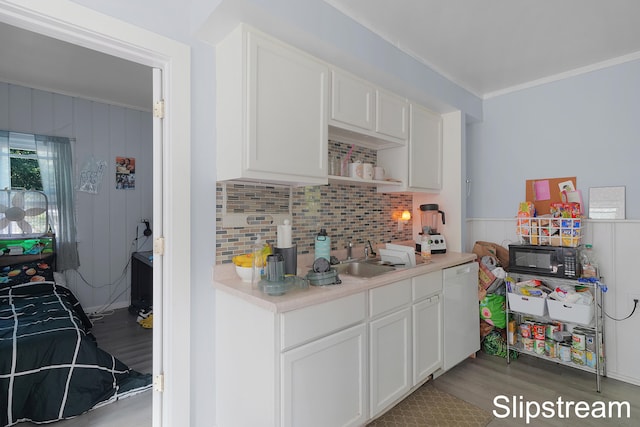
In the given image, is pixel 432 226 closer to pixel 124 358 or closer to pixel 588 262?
pixel 588 262

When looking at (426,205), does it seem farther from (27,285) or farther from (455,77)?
(27,285)

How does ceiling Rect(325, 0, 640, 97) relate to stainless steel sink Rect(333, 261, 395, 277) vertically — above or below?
above

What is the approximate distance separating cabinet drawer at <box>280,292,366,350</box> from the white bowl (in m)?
0.40

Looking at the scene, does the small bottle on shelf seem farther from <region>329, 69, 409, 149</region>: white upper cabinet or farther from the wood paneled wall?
the wood paneled wall

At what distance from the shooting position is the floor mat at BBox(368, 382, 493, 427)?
6.38 ft

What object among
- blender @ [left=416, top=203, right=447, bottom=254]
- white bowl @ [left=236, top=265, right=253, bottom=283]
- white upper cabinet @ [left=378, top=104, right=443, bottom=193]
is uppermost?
white upper cabinet @ [left=378, top=104, right=443, bottom=193]

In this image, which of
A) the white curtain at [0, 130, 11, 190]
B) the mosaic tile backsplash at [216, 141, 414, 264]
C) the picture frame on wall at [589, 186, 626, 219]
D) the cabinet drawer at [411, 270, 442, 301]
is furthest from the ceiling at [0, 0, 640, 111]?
the cabinet drawer at [411, 270, 442, 301]

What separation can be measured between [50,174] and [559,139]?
526 centimetres

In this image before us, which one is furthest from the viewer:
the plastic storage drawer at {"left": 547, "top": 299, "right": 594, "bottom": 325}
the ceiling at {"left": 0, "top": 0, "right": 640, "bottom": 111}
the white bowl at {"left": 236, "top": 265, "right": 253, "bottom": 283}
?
the plastic storage drawer at {"left": 547, "top": 299, "right": 594, "bottom": 325}

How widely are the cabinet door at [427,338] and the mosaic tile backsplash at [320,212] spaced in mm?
745

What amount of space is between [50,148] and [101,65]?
139 cm

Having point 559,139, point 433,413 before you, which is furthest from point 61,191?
point 559,139

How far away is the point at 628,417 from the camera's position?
203 cm

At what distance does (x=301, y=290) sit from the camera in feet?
5.28
